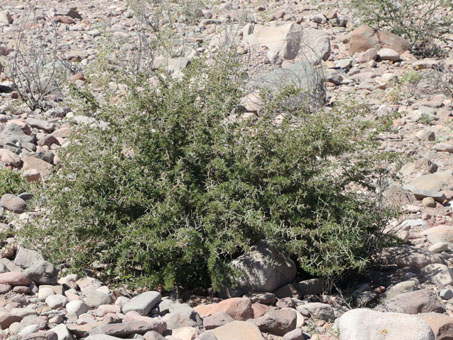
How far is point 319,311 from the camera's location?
4.13 metres

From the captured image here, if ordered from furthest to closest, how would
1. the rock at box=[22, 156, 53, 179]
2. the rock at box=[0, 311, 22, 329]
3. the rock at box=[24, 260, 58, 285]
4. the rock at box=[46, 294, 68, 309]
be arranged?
the rock at box=[22, 156, 53, 179], the rock at box=[24, 260, 58, 285], the rock at box=[46, 294, 68, 309], the rock at box=[0, 311, 22, 329]

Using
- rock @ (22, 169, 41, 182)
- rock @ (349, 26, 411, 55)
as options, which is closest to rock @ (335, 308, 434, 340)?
rock @ (22, 169, 41, 182)

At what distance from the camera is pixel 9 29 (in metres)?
12.5

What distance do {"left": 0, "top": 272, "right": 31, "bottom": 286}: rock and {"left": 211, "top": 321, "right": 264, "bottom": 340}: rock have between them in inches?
56.0

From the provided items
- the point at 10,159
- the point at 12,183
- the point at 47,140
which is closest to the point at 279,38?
the point at 47,140

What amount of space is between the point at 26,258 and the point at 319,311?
2179 mm

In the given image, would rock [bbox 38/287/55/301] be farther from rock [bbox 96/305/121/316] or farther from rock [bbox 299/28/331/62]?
rock [bbox 299/28/331/62]

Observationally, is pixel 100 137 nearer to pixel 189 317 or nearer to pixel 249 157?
pixel 249 157

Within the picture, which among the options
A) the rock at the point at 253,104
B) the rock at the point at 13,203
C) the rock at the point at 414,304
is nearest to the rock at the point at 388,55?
the rock at the point at 253,104

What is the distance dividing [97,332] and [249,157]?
175 centimetres

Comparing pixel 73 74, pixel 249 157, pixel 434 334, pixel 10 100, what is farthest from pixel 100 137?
pixel 73 74

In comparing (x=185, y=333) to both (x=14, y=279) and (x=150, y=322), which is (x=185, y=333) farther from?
(x=14, y=279)

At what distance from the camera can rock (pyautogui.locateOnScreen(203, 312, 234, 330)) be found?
3.73m

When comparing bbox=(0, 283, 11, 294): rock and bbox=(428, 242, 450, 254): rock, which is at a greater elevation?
bbox=(0, 283, 11, 294): rock
